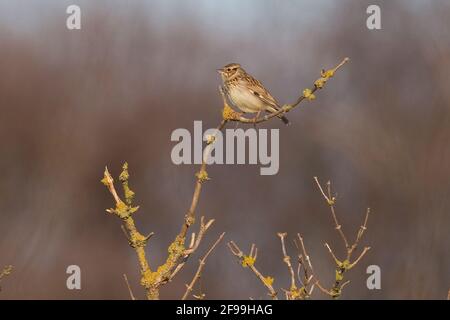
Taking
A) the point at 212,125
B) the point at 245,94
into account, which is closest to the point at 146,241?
the point at 245,94

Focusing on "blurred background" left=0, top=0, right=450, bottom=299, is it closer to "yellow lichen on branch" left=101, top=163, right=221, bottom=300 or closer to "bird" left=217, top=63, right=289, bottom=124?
"bird" left=217, top=63, right=289, bottom=124

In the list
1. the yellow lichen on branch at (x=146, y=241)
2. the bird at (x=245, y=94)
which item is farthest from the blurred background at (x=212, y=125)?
the yellow lichen on branch at (x=146, y=241)

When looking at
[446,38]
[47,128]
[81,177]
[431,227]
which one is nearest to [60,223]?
[81,177]

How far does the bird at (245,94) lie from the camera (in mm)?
6719

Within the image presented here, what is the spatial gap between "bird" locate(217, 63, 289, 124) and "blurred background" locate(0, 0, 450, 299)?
23.6 feet

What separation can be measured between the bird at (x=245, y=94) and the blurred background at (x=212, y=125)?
283 inches

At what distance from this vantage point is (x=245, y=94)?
6793mm

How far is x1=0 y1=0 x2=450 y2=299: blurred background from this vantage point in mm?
15344

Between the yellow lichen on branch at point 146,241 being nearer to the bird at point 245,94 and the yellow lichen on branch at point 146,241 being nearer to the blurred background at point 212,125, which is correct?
the bird at point 245,94

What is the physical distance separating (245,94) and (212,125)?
32.3 ft

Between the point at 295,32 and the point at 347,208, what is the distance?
4.06 metres

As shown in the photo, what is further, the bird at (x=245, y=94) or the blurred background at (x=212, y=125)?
the blurred background at (x=212, y=125)

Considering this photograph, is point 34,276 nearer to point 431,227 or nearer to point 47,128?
point 47,128

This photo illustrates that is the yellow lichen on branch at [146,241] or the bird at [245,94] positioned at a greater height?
the bird at [245,94]
